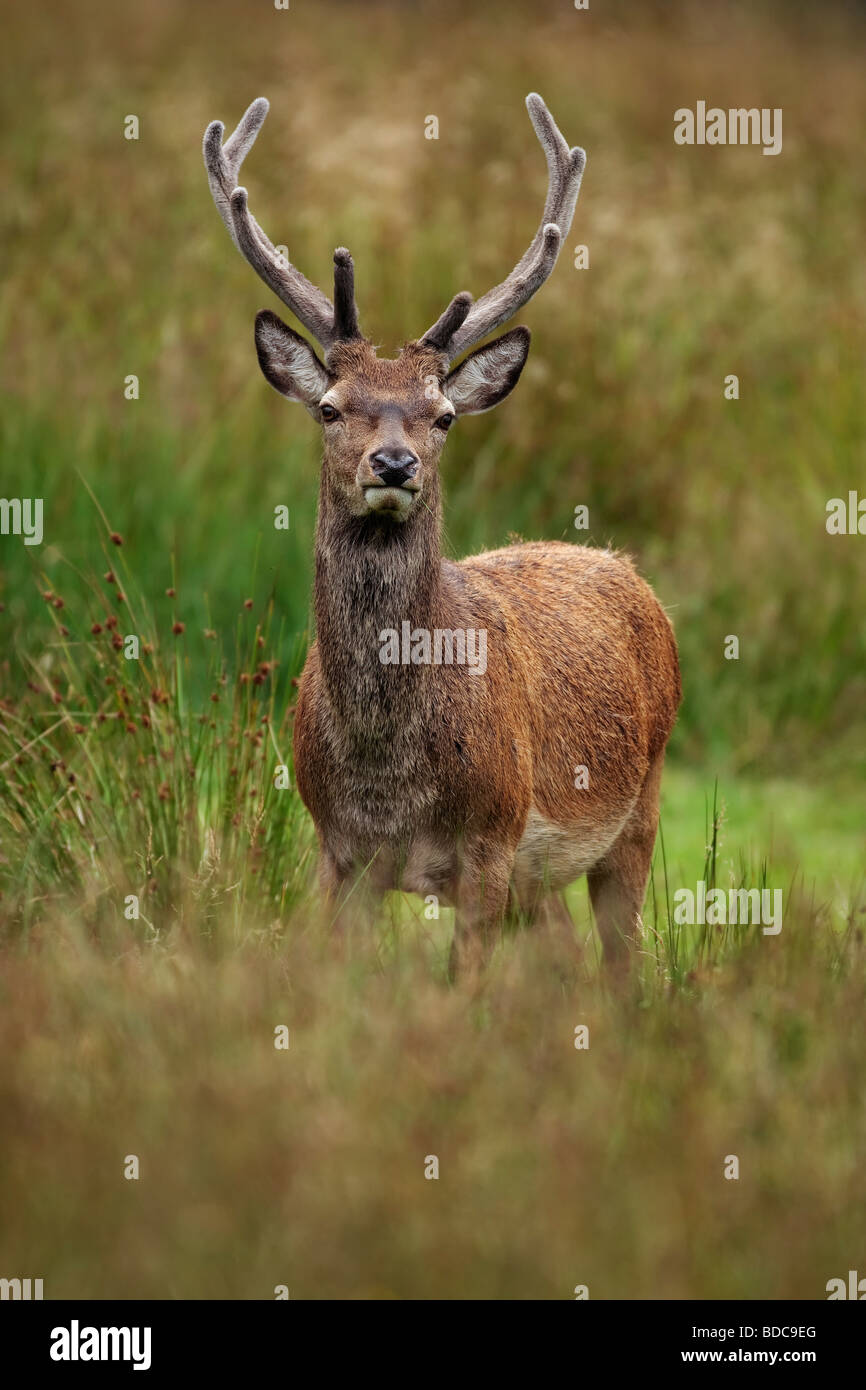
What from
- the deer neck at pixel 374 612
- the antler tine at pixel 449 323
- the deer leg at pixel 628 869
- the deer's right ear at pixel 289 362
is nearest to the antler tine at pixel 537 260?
the antler tine at pixel 449 323

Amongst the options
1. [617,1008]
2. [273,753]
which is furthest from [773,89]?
[617,1008]

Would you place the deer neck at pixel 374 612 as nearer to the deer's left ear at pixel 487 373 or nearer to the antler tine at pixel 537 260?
the deer's left ear at pixel 487 373

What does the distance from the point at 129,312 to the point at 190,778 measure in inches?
236

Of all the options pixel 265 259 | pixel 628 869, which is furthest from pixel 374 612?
pixel 628 869

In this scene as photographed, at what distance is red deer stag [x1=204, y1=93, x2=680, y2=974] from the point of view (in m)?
5.95

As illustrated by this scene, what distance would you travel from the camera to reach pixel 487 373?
6363 millimetres

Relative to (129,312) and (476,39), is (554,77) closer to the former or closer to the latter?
(476,39)

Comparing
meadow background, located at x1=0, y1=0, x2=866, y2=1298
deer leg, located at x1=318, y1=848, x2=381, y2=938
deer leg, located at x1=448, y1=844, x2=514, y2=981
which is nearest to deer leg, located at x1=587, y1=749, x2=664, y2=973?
meadow background, located at x1=0, y1=0, x2=866, y2=1298

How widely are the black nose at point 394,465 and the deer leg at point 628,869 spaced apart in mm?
2103

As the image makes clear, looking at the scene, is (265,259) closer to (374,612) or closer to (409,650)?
(374,612)

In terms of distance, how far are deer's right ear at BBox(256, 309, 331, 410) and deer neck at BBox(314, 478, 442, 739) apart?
311 millimetres

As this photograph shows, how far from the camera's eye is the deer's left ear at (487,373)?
6297 mm

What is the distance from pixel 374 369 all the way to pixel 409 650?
848 millimetres

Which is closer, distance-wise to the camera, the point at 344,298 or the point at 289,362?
the point at 344,298
